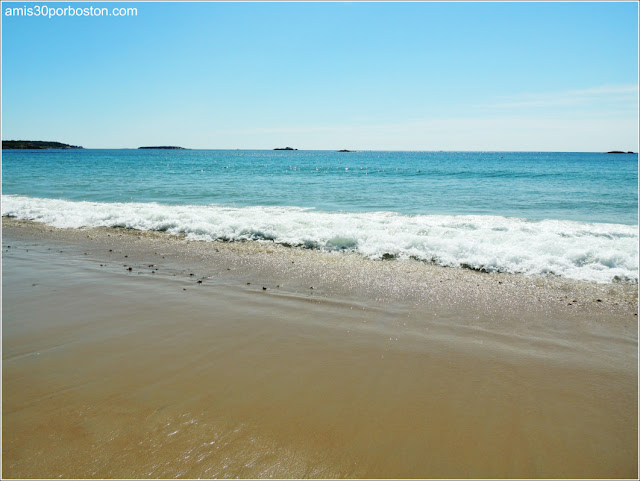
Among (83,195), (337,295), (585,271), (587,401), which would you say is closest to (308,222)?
(337,295)

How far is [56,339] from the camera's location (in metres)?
4.47

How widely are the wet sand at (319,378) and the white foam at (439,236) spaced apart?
94 cm

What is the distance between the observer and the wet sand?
111 inches

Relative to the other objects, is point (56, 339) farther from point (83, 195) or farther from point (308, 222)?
point (83, 195)

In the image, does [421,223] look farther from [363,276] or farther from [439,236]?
[363,276]

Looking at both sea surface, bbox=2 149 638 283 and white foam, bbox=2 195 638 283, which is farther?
sea surface, bbox=2 149 638 283

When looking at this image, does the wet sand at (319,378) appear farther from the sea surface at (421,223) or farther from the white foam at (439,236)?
the sea surface at (421,223)

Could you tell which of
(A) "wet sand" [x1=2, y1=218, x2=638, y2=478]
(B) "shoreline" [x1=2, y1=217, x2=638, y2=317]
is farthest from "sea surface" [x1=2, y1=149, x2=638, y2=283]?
(A) "wet sand" [x1=2, y1=218, x2=638, y2=478]

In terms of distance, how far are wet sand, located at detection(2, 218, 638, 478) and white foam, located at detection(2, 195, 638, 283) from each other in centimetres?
94

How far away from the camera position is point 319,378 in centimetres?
373

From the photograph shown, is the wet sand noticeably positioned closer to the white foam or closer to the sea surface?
the white foam

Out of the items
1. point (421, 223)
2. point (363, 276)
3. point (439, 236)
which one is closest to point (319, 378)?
point (363, 276)

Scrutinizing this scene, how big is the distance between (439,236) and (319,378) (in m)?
6.78

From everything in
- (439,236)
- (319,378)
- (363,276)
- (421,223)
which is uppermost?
(421,223)
